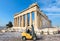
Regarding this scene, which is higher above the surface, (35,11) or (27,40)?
(35,11)

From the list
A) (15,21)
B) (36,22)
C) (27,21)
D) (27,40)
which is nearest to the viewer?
(27,40)

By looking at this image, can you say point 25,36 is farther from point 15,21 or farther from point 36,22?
point 15,21

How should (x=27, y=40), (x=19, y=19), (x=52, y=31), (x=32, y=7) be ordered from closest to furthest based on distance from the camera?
1. (x=27, y=40)
2. (x=52, y=31)
3. (x=32, y=7)
4. (x=19, y=19)

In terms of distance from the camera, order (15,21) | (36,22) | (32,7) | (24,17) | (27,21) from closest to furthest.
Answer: (36,22)
(32,7)
(27,21)
(24,17)
(15,21)

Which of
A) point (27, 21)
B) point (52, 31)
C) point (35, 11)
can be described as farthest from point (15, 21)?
point (52, 31)

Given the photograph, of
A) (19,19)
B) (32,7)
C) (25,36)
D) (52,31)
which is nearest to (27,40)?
(25,36)

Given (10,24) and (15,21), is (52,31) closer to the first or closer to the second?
(15,21)

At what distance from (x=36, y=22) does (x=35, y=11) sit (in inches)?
189

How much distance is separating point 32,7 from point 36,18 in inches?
252

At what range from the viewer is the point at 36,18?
53.6 metres

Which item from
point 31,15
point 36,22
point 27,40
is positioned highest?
point 31,15

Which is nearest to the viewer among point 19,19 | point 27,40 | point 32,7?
point 27,40

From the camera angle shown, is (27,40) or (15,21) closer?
(27,40)

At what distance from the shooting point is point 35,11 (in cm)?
5400
